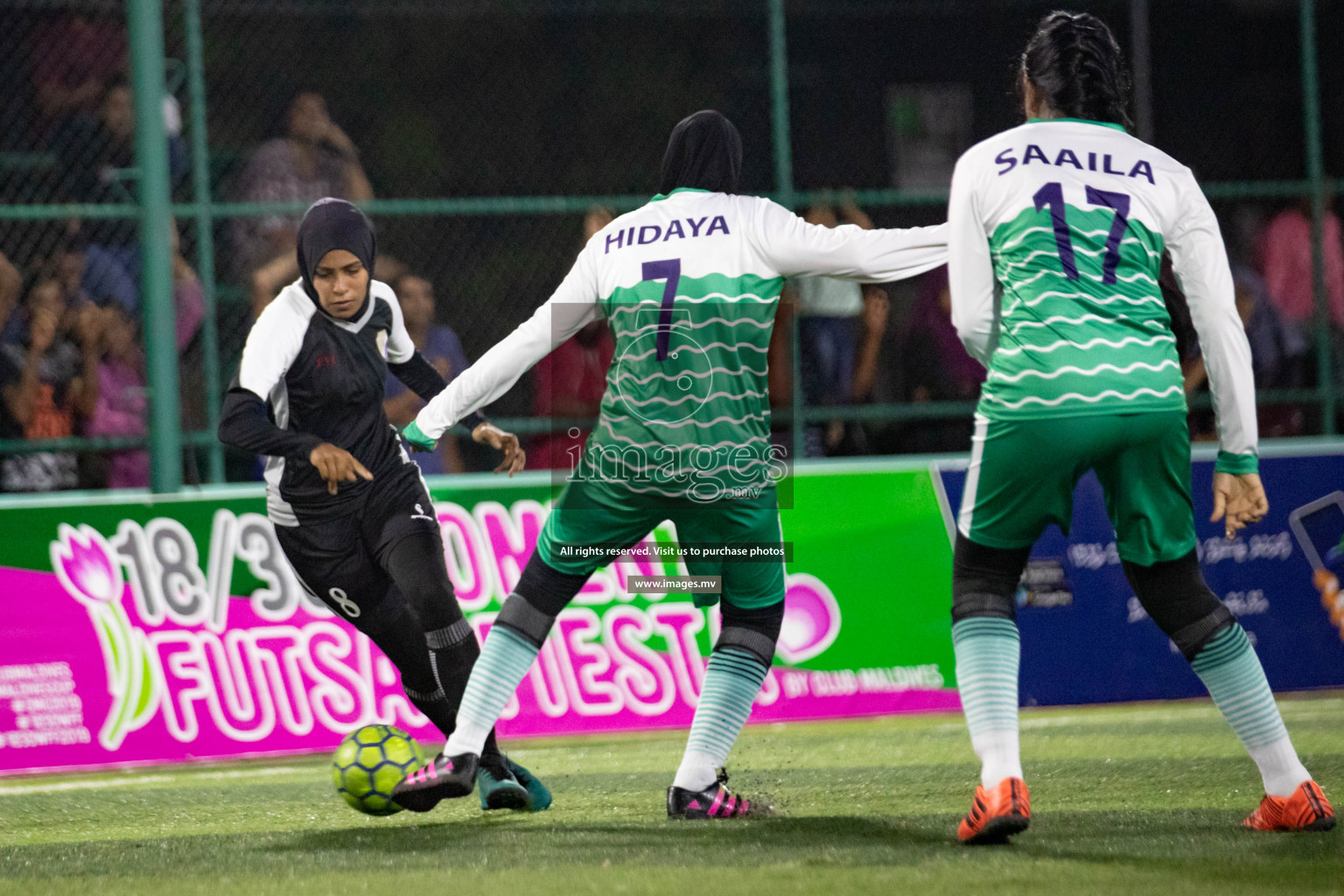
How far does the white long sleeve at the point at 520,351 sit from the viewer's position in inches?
203

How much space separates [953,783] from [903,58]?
7587mm

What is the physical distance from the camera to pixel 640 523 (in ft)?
16.9

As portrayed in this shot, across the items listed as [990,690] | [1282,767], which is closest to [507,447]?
[990,690]

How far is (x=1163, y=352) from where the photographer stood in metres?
4.55

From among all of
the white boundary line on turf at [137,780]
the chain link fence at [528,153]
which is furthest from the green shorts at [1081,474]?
the chain link fence at [528,153]

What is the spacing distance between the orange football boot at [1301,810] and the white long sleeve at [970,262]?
1488 millimetres

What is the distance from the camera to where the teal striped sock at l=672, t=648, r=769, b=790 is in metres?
5.22

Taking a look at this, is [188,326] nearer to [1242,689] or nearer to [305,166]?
[305,166]

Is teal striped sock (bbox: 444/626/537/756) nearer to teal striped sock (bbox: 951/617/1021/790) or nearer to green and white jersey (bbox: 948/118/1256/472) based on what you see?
teal striped sock (bbox: 951/617/1021/790)

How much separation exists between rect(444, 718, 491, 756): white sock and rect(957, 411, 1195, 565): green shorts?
1583 millimetres

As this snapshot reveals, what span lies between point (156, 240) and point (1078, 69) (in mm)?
5385

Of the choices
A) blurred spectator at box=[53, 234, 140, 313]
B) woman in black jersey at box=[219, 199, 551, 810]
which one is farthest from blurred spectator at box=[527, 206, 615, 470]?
woman in black jersey at box=[219, 199, 551, 810]

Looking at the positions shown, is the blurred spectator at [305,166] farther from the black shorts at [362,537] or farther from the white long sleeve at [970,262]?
the white long sleeve at [970,262]

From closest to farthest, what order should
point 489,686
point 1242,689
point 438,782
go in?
1. point 1242,689
2. point 438,782
3. point 489,686
